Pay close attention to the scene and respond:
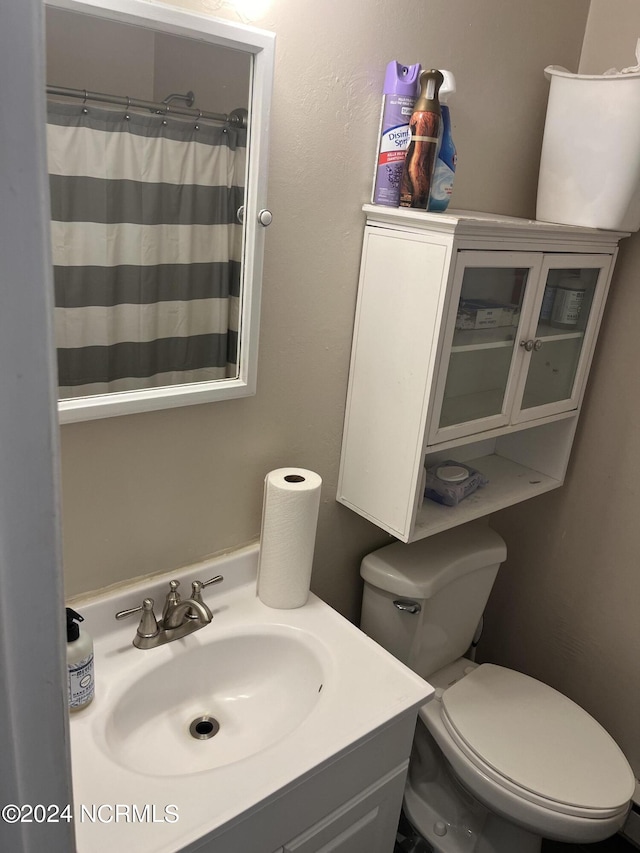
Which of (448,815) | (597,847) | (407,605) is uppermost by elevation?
(407,605)

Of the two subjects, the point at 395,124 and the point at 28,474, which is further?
the point at 395,124

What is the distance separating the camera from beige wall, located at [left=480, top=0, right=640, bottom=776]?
155cm

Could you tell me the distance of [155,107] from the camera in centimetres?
99

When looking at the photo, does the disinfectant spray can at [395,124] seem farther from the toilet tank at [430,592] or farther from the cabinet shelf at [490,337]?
the toilet tank at [430,592]

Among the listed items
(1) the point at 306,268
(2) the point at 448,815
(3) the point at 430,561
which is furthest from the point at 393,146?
(2) the point at 448,815

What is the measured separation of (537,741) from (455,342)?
0.90m

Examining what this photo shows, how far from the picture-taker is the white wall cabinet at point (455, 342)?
1.19m

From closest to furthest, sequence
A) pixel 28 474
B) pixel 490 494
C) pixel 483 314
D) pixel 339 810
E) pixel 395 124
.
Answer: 1. pixel 28 474
2. pixel 339 810
3. pixel 395 124
4. pixel 483 314
5. pixel 490 494

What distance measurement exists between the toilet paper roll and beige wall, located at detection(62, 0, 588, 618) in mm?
91

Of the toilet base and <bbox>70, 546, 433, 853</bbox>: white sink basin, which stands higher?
<bbox>70, 546, 433, 853</bbox>: white sink basin

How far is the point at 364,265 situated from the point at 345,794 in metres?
0.96

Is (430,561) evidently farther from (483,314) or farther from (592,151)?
(592,151)

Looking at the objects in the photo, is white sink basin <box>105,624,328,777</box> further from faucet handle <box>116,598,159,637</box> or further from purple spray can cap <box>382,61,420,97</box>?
purple spray can cap <box>382,61,420,97</box>

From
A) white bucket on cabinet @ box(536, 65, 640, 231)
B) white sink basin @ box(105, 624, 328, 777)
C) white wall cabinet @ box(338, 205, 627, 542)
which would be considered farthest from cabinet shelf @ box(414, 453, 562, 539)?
white bucket on cabinet @ box(536, 65, 640, 231)
